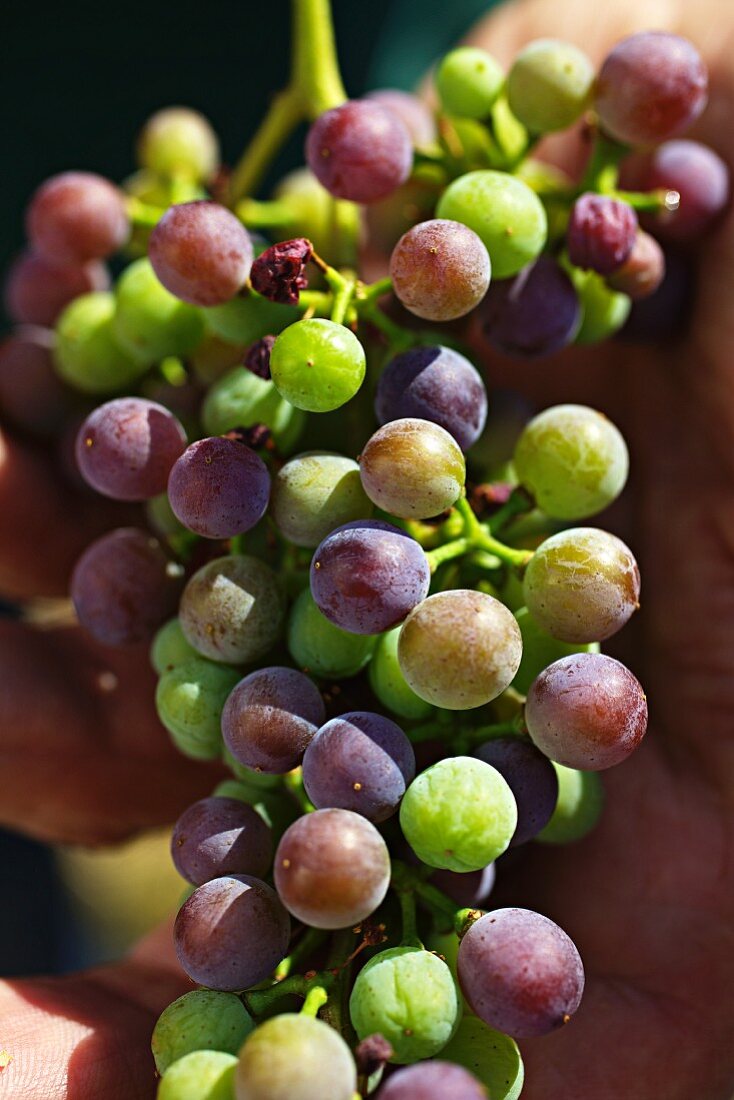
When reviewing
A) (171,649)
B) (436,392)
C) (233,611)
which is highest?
(436,392)

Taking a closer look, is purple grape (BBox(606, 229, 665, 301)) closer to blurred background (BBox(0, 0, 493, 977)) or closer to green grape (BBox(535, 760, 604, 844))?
green grape (BBox(535, 760, 604, 844))

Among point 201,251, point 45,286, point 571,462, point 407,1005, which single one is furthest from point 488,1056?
point 45,286

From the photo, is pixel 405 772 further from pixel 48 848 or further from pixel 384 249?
pixel 48 848

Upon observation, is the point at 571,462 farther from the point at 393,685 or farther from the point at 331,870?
the point at 331,870

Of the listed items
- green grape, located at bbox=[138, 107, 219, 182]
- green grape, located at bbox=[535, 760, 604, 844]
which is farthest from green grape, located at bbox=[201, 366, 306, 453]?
green grape, located at bbox=[138, 107, 219, 182]

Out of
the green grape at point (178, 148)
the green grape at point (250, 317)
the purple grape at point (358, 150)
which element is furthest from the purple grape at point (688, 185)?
the green grape at point (178, 148)

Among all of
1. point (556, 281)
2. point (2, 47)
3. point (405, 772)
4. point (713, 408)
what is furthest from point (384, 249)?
point (2, 47)

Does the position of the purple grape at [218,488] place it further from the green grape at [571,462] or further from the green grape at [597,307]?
the green grape at [597,307]

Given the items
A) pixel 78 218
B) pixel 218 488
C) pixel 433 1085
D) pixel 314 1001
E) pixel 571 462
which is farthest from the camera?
pixel 78 218
